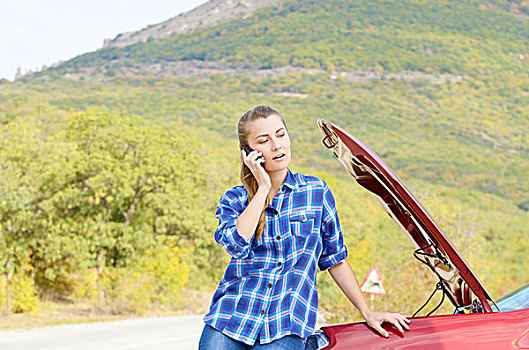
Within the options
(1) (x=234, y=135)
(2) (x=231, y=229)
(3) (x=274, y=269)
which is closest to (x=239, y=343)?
(3) (x=274, y=269)

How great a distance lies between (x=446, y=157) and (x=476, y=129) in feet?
43.9

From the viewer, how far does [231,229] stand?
238 cm

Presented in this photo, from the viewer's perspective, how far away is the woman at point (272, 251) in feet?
7.64

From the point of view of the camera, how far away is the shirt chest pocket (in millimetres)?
2430

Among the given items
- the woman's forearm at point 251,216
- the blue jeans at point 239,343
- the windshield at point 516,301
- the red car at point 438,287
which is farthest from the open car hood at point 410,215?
the blue jeans at point 239,343

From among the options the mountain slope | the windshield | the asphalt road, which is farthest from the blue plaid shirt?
the mountain slope

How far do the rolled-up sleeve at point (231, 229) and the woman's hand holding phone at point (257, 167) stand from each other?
13cm

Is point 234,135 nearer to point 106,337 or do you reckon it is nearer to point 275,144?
point 106,337

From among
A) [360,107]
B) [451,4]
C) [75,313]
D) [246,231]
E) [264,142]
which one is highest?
[451,4]

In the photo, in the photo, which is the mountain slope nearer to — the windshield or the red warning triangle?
the red warning triangle

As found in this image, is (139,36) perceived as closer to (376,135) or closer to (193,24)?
(193,24)

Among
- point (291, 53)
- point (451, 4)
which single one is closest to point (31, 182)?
point (291, 53)

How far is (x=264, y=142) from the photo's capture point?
2.53 metres

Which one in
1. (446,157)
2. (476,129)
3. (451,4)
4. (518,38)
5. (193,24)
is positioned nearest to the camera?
(446,157)
